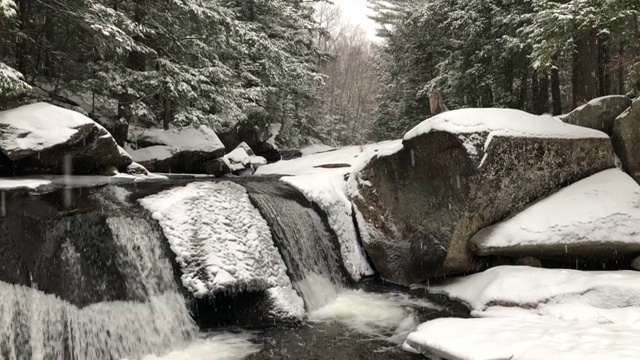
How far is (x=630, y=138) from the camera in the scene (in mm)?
7910

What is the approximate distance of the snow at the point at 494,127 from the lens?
7324 millimetres

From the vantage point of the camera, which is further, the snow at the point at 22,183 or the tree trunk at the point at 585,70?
the tree trunk at the point at 585,70

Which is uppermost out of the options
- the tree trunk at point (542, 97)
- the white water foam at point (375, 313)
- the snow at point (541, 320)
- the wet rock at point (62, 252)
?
the tree trunk at point (542, 97)

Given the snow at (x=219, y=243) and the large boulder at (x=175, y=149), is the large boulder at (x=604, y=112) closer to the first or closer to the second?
the snow at (x=219, y=243)

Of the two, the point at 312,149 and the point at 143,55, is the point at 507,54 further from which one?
the point at 312,149

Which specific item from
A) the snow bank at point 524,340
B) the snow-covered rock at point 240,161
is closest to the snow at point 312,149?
the snow-covered rock at point 240,161

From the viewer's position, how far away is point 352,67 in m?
45.1

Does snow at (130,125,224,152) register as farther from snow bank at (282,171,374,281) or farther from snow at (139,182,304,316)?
snow at (139,182,304,316)

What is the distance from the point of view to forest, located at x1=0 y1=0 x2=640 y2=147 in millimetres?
8781

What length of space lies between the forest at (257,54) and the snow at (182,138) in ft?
1.95

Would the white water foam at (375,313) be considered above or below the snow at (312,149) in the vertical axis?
below

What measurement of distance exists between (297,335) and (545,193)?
506 centimetres

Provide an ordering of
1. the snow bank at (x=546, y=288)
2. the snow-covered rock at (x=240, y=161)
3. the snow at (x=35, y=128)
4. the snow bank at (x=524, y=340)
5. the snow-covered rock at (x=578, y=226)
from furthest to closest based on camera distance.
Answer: the snow-covered rock at (x=240, y=161) → the snow at (x=35, y=128) → the snow-covered rock at (x=578, y=226) → the snow bank at (x=546, y=288) → the snow bank at (x=524, y=340)

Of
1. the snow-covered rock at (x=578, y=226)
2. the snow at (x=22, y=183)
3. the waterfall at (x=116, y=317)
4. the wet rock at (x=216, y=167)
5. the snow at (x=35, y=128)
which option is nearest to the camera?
the waterfall at (x=116, y=317)
